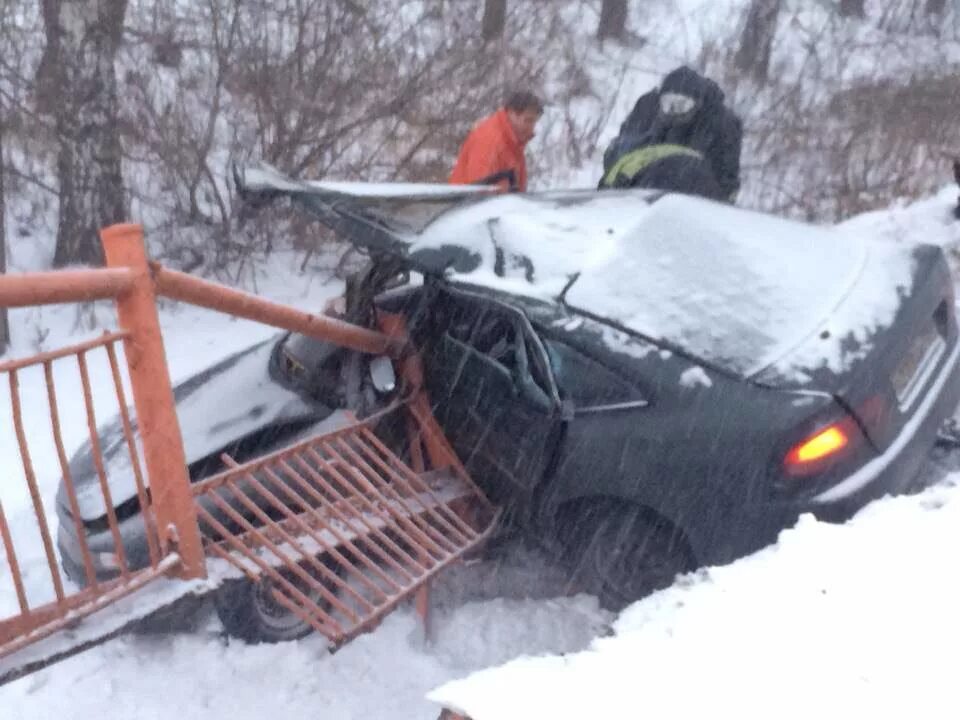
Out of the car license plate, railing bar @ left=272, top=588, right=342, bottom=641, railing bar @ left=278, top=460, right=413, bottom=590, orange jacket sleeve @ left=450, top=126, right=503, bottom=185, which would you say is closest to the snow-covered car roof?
the car license plate

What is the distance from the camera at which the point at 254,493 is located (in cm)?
324

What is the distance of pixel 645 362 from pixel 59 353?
1.78 meters

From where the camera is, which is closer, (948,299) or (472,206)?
(948,299)

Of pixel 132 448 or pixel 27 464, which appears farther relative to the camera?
pixel 132 448

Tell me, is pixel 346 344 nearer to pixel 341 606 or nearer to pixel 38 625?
pixel 341 606

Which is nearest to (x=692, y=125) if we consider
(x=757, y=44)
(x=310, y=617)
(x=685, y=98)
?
(x=685, y=98)

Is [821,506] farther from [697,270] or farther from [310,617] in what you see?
[310,617]

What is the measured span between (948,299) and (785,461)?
1297mm

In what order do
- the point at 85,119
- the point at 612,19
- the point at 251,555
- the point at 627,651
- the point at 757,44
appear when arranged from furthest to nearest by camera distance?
the point at 612,19, the point at 757,44, the point at 85,119, the point at 251,555, the point at 627,651

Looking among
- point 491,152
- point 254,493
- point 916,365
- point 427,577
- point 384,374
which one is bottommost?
point 427,577

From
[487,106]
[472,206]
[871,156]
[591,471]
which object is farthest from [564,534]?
[871,156]

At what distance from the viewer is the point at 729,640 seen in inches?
70.3

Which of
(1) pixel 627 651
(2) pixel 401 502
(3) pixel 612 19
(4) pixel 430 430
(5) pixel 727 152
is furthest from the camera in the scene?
(3) pixel 612 19

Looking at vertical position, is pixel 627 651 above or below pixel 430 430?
above
